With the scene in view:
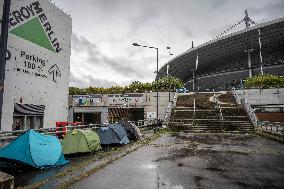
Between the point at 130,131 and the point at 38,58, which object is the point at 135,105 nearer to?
the point at 130,131

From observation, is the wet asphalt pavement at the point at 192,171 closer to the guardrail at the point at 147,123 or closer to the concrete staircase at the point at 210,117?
the concrete staircase at the point at 210,117

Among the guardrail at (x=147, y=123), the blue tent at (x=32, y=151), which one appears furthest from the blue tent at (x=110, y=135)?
the guardrail at (x=147, y=123)

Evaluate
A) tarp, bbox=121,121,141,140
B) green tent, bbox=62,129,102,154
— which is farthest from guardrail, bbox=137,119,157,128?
green tent, bbox=62,129,102,154

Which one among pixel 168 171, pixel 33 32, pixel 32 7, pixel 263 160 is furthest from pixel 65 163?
pixel 32 7

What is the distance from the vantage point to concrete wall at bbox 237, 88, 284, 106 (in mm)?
37844

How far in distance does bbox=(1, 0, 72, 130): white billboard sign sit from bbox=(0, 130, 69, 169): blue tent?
9826mm

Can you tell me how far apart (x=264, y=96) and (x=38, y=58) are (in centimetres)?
3304

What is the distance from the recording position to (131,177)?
8641mm

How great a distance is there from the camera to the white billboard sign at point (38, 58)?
61.0 feet

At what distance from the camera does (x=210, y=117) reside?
30.4 meters

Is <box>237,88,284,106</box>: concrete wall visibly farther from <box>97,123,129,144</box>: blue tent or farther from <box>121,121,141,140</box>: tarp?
<box>97,123,129,144</box>: blue tent

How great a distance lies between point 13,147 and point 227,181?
25.4 ft

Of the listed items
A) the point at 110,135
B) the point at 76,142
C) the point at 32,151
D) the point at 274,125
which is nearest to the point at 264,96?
the point at 274,125

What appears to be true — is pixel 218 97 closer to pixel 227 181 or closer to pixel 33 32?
pixel 33 32
